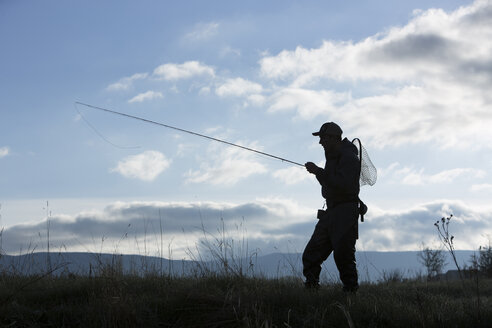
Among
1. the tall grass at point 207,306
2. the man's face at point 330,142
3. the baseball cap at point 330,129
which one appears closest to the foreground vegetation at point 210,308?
the tall grass at point 207,306

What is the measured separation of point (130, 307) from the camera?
5043mm

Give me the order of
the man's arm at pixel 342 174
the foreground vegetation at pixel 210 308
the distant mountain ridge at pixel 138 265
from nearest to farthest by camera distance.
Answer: the foreground vegetation at pixel 210 308 → the man's arm at pixel 342 174 → the distant mountain ridge at pixel 138 265

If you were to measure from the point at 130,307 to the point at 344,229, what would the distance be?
9.05 feet

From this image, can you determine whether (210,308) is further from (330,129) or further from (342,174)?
(330,129)

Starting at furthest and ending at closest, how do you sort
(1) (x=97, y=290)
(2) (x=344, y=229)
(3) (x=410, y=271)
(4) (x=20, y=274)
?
(3) (x=410, y=271), (4) (x=20, y=274), (2) (x=344, y=229), (1) (x=97, y=290)

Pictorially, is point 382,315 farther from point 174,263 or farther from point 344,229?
point 174,263

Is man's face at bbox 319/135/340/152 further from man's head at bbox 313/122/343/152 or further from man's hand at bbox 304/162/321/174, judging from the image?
man's hand at bbox 304/162/321/174

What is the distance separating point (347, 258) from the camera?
6527 mm

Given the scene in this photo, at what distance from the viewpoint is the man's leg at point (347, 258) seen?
255 inches

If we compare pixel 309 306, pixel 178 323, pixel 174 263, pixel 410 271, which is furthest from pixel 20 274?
pixel 410 271

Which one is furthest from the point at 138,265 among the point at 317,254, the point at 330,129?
the point at 330,129

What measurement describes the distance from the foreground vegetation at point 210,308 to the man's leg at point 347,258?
36cm

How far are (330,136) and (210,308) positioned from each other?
2.84 m

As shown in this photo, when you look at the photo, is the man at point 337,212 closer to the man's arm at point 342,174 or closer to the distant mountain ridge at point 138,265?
the man's arm at point 342,174
